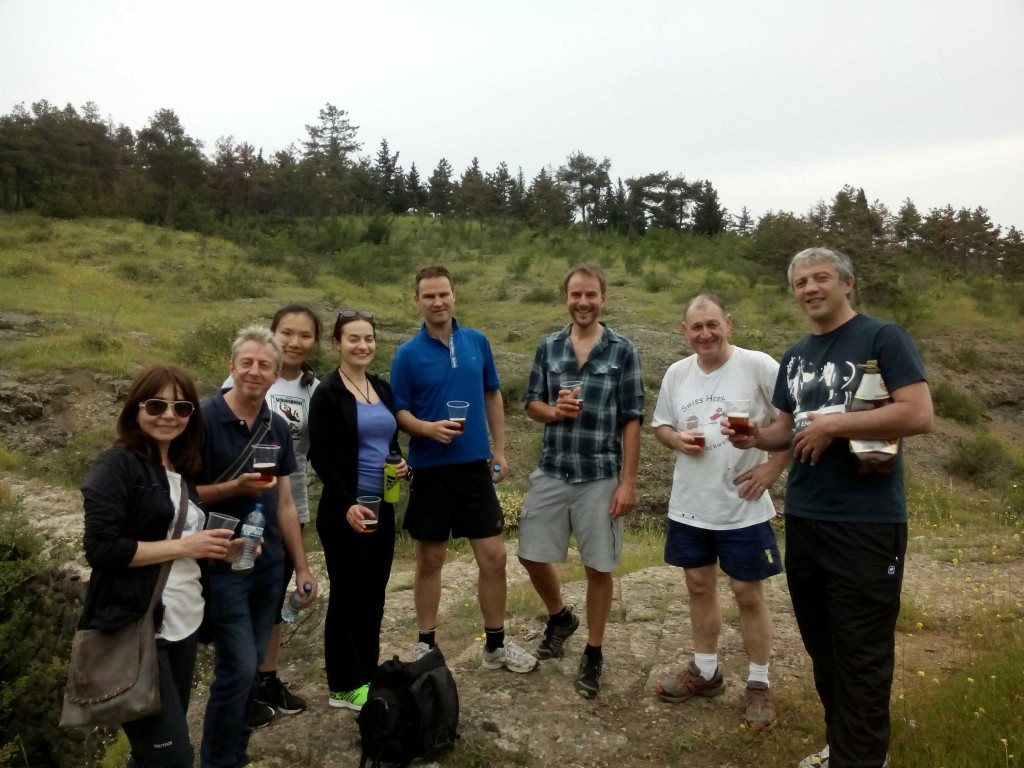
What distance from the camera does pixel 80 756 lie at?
5.23 metres

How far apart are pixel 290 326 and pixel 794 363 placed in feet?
7.32

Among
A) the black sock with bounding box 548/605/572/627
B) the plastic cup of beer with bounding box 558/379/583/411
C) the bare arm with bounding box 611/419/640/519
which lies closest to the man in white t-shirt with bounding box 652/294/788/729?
the bare arm with bounding box 611/419/640/519

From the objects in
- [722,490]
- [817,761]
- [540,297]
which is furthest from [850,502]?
[540,297]

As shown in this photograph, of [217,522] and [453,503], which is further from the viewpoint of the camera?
[453,503]

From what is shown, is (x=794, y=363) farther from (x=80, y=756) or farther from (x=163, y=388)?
(x=80, y=756)

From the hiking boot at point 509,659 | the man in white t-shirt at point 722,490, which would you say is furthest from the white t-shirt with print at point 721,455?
the hiking boot at point 509,659

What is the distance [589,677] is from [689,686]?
0.49 meters

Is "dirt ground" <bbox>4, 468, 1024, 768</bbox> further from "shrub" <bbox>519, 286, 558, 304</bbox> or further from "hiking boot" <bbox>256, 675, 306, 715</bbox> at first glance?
"shrub" <bbox>519, 286, 558, 304</bbox>

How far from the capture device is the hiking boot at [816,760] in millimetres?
2812

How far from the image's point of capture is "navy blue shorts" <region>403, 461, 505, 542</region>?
3463 millimetres

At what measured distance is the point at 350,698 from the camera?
342cm

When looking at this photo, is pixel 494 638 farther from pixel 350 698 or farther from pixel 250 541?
pixel 250 541

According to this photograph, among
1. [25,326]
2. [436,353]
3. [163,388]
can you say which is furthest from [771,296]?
[163,388]

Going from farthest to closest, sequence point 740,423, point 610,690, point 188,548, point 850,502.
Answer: point 610,690 < point 740,423 < point 850,502 < point 188,548
